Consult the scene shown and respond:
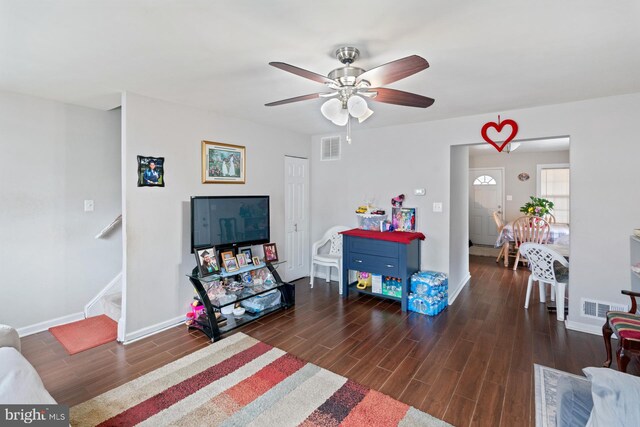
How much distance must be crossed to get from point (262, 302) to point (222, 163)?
5.70 feet

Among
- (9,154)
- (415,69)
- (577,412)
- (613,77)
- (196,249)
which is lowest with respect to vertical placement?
(577,412)

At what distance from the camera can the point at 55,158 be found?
10.7 ft

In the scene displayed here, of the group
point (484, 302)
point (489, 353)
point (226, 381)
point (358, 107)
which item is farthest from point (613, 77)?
point (226, 381)

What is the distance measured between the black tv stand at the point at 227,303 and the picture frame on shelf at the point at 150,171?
101 centimetres

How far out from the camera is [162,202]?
324cm

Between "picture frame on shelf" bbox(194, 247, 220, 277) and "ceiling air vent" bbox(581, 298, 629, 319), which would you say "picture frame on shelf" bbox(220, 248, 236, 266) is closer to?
"picture frame on shelf" bbox(194, 247, 220, 277)

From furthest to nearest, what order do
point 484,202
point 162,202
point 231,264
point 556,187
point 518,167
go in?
point 484,202
point 518,167
point 556,187
point 231,264
point 162,202

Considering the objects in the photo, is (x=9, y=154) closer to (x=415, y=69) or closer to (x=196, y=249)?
(x=196, y=249)

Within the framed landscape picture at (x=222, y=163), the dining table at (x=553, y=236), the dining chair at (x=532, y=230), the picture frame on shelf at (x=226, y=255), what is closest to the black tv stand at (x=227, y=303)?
the picture frame on shelf at (x=226, y=255)

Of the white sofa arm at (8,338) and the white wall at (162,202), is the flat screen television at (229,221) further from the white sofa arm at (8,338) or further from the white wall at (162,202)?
the white sofa arm at (8,338)

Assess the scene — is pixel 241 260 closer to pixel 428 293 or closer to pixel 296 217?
pixel 296 217

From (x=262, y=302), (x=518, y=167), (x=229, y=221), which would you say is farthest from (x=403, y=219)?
(x=518, y=167)

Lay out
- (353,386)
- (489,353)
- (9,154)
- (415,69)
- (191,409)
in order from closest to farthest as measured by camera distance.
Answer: (415,69) < (191,409) < (353,386) < (489,353) < (9,154)

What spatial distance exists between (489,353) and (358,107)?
7.96ft
